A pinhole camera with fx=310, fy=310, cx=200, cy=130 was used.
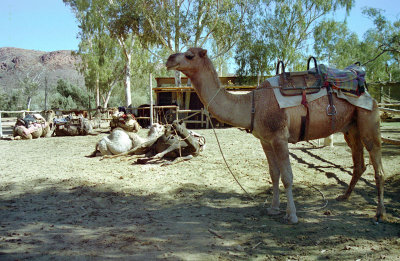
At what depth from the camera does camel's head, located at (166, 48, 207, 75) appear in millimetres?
3820

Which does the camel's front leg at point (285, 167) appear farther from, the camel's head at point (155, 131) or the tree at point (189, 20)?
the tree at point (189, 20)

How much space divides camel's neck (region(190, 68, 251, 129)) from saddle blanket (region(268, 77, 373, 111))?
0.42 metres

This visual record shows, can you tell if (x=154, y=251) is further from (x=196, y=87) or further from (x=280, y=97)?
(x=280, y=97)

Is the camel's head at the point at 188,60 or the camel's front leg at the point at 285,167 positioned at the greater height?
the camel's head at the point at 188,60

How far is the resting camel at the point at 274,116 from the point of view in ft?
12.9

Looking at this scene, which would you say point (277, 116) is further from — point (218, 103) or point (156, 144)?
point (156, 144)

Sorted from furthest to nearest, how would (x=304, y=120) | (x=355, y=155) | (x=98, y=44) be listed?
1. (x=98, y=44)
2. (x=355, y=155)
3. (x=304, y=120)

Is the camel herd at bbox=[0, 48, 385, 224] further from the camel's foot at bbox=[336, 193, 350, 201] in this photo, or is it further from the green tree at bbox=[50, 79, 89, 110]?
the green tree at bbox=[50, 79, 89, 110]

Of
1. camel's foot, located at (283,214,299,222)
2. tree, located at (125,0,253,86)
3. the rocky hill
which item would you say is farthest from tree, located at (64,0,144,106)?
the rocky hill

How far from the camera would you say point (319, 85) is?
411 centimetres

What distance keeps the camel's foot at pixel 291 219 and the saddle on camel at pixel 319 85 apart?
1025mm

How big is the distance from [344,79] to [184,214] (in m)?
2.83

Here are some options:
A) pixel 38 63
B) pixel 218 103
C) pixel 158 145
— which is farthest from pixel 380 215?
pixel 38 63

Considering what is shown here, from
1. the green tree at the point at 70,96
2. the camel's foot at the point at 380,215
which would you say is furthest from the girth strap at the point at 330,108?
the green tree at the point at 70,96
